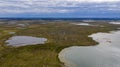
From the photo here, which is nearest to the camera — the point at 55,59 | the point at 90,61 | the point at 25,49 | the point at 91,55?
the point at 90,61

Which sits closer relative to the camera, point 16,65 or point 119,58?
point 16,65

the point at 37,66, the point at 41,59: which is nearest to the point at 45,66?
the point at 37,66

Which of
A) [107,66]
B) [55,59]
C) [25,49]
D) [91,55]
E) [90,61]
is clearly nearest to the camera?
[107,66]

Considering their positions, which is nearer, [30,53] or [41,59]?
[41,59]

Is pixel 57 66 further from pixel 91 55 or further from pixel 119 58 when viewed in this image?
pixel 119 58

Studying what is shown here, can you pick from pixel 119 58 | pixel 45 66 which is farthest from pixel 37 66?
pixel 119 58

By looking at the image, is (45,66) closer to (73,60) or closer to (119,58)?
(73,60)

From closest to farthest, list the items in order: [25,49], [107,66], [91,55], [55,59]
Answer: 1. [107,66]
2. [55,59]
3. [91,55]
4. [25,49]

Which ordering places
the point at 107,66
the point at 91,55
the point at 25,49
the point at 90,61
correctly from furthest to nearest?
1. the point at 25,49
2. the point at 91,55
3. the point at 90,61
4. the point at 107,66
